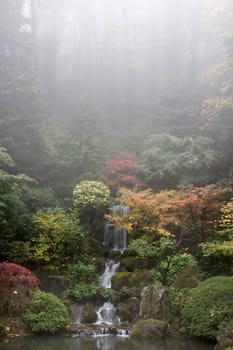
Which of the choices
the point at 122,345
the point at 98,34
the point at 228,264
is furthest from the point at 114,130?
the point at 122,345

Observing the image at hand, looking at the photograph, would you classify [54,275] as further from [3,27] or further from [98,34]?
[98,34]

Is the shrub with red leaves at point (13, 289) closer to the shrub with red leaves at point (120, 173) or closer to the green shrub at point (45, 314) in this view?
the green shrub at point (45, 314)

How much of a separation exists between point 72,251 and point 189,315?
19.0 feet

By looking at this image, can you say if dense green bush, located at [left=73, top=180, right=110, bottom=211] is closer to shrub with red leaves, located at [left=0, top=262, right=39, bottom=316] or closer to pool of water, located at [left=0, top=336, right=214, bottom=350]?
shrub with red leaves, located at [left=0, top=262, right=39, bottom=316]

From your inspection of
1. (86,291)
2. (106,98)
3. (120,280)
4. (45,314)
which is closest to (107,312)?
(86,291)

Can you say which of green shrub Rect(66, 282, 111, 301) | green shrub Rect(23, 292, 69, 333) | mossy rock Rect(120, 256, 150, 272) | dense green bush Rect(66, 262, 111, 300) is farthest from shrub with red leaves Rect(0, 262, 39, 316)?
mossy rock Rect(120, 256, 150, 272)

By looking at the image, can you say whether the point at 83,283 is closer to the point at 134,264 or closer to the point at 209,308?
the point at 134,264

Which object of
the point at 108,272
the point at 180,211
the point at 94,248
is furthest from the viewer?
the point at 94,248

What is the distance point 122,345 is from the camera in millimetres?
10562

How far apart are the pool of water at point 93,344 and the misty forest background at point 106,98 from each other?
3722mm

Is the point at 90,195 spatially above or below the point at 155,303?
above

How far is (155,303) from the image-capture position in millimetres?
12383

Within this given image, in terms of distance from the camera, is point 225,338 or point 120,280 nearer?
point 225,338

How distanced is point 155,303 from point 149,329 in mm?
1031
